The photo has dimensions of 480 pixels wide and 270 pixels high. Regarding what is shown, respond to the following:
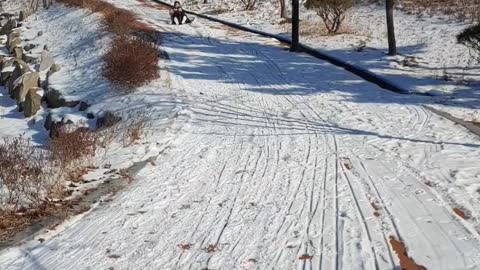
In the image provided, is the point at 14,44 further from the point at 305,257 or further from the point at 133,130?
the point at 305,257

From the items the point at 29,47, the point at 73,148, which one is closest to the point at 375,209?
the point at 73,148

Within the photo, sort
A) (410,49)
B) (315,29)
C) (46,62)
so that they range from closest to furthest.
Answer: (410,49)
(46,62)
(315,29)

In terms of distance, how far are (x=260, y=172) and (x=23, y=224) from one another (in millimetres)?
3285

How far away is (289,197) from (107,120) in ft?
22.7

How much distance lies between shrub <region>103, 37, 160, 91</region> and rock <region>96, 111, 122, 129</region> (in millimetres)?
1562

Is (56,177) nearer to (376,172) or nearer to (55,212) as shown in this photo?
(55,212)

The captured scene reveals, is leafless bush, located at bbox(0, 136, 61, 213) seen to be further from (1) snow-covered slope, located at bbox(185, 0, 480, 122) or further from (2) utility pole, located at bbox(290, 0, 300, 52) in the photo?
(2) utility pole, located at bbox(290, 0, 300, 52)

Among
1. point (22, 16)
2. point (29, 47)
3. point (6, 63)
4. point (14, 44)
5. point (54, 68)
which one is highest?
point (22, 16)

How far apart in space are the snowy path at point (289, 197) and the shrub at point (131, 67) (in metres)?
2.67

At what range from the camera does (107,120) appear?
12.4m

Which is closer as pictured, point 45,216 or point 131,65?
point 45,216

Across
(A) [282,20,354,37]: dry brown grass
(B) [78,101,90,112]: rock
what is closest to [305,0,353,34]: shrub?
(A) [282,20,354,37]: dry brown grass

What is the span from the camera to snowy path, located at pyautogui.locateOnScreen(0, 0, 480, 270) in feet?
17.3

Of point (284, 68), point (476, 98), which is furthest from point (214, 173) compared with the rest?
point (284, 68)
